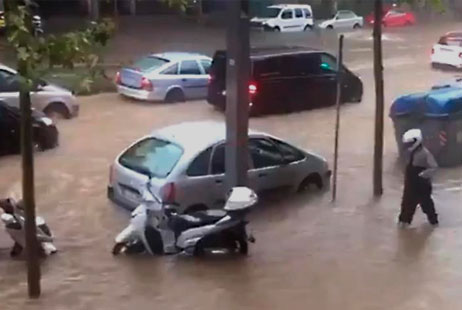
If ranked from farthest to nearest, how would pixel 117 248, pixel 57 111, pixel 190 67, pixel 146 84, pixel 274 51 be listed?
pixel 190 67, pixel 146 84, pixel 274 51, pixel 57 111, pixel 117 248

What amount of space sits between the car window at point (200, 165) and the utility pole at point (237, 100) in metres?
0.32

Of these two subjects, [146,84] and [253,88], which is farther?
[146,84]

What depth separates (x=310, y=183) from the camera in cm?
1549

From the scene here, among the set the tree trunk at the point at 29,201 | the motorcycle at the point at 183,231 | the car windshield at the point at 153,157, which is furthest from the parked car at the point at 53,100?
the tree trunk at the point at 29,201

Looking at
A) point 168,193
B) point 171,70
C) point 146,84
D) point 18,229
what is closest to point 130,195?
point 168,193

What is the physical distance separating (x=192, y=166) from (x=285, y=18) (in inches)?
1331

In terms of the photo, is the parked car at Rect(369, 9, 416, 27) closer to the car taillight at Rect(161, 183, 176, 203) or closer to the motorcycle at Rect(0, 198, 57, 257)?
the car taillight at Rect(161, 183, 176, 203)

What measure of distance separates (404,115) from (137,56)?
19.0 meters

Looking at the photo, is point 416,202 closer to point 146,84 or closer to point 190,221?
point 190,221

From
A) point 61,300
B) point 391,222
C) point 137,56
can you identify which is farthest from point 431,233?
point 137,56

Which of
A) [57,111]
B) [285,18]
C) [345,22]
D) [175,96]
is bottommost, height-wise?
[345,22]

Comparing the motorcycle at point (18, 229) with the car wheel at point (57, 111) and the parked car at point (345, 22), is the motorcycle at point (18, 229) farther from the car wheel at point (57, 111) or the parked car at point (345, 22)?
the parked car at point (345, 22)

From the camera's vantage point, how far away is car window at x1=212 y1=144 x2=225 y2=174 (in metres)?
13.6

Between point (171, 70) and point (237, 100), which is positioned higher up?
point (237, 100)
